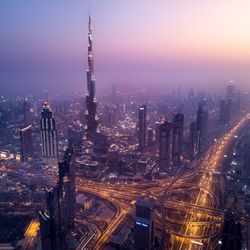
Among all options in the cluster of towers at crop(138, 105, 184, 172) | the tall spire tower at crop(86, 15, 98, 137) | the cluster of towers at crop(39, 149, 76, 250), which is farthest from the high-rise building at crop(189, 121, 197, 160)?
the cluster of towers at crop(39, 149, 76, 250)

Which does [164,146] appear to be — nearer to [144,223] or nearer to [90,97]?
[90,97]

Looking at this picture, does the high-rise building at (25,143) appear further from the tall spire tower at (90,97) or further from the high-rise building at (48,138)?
the tall spire tower at (90,97)

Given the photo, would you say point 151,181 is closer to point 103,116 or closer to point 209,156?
point 209,156

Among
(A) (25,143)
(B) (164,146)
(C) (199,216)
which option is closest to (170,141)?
(B) (164,146)

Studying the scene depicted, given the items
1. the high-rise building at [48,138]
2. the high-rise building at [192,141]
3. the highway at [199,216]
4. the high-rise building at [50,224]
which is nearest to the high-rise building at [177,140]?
the high-rise building at [192,141]

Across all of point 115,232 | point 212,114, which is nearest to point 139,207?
point 115,232

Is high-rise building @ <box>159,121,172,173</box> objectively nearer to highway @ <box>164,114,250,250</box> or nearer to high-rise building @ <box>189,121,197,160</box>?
highway @ <box>164,114,250,250</box>
